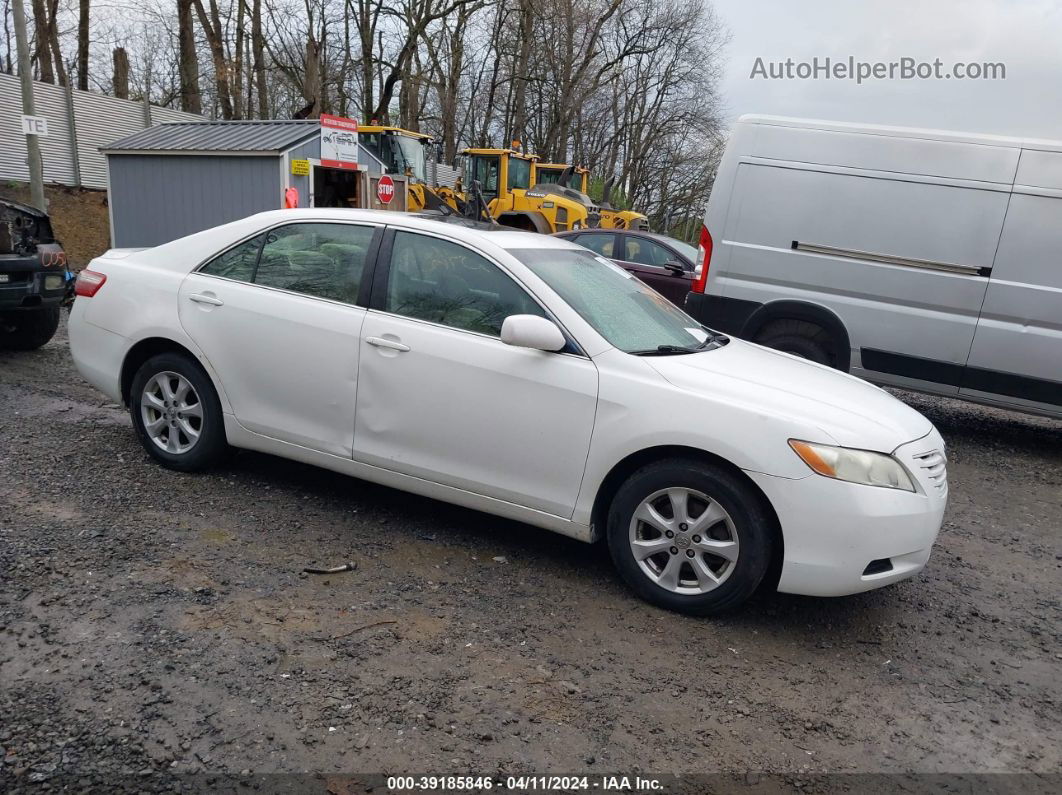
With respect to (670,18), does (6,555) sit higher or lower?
lower

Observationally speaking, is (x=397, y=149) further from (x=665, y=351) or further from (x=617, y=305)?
(x=665, y=351)

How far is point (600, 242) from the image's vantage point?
1102cm

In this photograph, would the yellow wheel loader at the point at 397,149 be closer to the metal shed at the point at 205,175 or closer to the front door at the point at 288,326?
the metal shed at the point at 205,175

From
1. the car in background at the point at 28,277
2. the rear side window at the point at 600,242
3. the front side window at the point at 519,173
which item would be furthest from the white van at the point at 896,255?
the front side window at the point at 519,173

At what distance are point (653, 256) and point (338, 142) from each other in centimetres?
837

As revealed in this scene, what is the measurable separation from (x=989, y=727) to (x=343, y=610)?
8.04ft

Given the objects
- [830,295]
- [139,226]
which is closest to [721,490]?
[830,295]

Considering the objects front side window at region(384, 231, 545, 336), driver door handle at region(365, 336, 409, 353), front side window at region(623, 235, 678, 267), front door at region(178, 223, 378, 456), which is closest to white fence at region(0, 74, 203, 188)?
front side window at region(623, 235, 678, 267)

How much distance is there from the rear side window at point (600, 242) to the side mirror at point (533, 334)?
7.40 m

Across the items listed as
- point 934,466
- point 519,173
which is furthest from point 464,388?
point 519,173

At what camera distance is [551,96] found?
1553 inches

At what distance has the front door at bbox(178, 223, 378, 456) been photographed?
13.6ft

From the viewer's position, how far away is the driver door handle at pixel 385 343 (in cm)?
395

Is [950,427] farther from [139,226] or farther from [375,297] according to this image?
[139,226]
